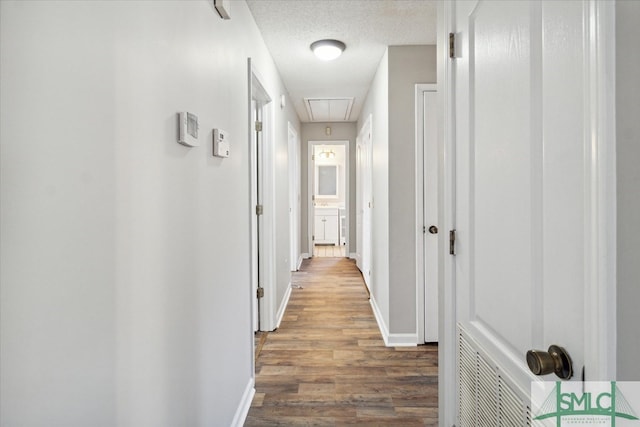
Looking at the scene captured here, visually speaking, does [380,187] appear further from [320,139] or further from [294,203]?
A: [320,139]

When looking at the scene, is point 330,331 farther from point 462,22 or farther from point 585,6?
point 585,6

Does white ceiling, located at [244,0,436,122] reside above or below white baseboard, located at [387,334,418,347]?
above

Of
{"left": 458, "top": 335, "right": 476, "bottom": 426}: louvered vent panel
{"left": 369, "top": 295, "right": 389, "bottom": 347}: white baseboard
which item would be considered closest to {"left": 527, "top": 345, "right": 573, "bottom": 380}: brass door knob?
{"left": 458, "top": 335, "right": 476, "bottom": 426}: louvered vent panel

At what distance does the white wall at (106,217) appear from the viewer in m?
0.57

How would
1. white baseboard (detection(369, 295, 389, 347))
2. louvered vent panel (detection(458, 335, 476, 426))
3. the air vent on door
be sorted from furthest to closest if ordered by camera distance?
1. the air vent on door
2. white baseboard (detection(369, 295, 389, 347))
3. louvered vent panel (detection(458, 335, 476, 426))

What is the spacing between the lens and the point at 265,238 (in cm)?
292

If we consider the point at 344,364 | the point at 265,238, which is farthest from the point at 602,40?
the point at 265,238

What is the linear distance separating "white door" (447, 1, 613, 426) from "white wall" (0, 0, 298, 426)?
0.94 m

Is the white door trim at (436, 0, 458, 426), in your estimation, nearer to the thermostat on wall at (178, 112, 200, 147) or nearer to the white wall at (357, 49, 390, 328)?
the thermostat on wall at (178, 112, 200, 147)

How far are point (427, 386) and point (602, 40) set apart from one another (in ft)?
6.87

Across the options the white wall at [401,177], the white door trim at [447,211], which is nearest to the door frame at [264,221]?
the white wall at [401,177]

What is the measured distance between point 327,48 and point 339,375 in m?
2.41

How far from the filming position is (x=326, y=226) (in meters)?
7.98

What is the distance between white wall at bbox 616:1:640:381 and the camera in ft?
1.76
